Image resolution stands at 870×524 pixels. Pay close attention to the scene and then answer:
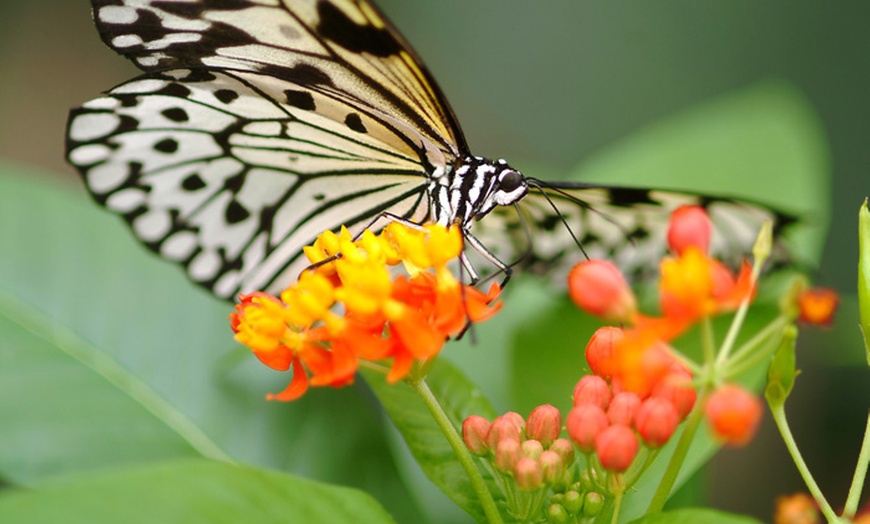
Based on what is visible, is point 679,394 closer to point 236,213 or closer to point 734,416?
point 734,416

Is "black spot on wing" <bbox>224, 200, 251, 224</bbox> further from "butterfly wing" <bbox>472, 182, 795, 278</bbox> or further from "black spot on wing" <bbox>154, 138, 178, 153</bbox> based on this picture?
"butterfly wing" <bbox>472, 182, 795, 278</bbox>

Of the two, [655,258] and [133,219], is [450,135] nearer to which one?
[655,258]

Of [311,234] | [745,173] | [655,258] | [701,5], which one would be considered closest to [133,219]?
[311,234]

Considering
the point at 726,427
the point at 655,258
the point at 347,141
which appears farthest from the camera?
the point at 655,258

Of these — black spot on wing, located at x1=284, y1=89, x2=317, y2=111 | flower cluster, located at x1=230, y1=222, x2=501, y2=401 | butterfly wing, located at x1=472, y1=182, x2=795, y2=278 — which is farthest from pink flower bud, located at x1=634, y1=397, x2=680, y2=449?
black spot on wing, located at x1=284, y1=89, x2=317, y2=111

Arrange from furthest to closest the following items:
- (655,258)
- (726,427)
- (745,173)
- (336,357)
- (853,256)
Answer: (853,256) < (745,173) < (655,258) < (336,357) < (726,427)

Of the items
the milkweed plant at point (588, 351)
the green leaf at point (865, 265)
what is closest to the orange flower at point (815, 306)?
the milkweed plant at point (588, 351)
